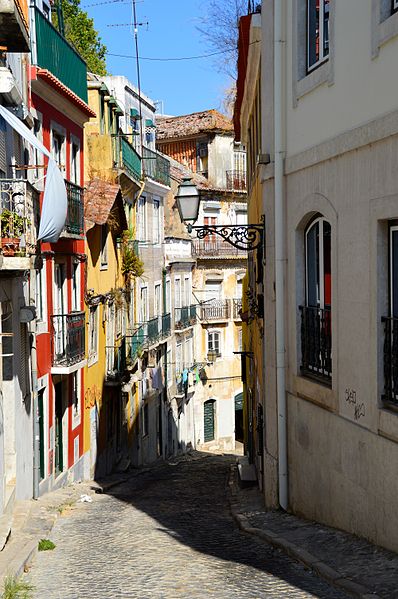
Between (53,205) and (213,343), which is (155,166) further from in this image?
(53,205)

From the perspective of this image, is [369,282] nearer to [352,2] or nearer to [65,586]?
[352,2]

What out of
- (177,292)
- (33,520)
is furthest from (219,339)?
(33,520)

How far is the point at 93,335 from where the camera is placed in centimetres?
2458

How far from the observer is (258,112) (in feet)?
58.5

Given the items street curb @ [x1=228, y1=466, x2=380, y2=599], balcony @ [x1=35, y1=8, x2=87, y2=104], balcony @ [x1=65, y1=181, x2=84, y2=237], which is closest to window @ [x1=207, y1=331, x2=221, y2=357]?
balcony @ [x1=35, y1=8, x2=87, y2=104]

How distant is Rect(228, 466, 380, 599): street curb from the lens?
8.04 meters

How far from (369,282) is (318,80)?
2969 mm

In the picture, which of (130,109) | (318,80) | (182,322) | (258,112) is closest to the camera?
(318,80)

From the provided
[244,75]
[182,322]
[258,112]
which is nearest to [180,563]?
[258,112]

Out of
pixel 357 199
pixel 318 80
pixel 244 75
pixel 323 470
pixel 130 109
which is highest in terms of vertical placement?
pixel 130 109

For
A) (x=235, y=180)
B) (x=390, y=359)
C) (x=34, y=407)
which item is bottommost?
(x=34, y=407)

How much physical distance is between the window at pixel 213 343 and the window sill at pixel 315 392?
121 ft

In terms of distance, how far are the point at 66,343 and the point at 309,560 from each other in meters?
11.3

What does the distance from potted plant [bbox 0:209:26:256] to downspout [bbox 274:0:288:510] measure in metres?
3.49
